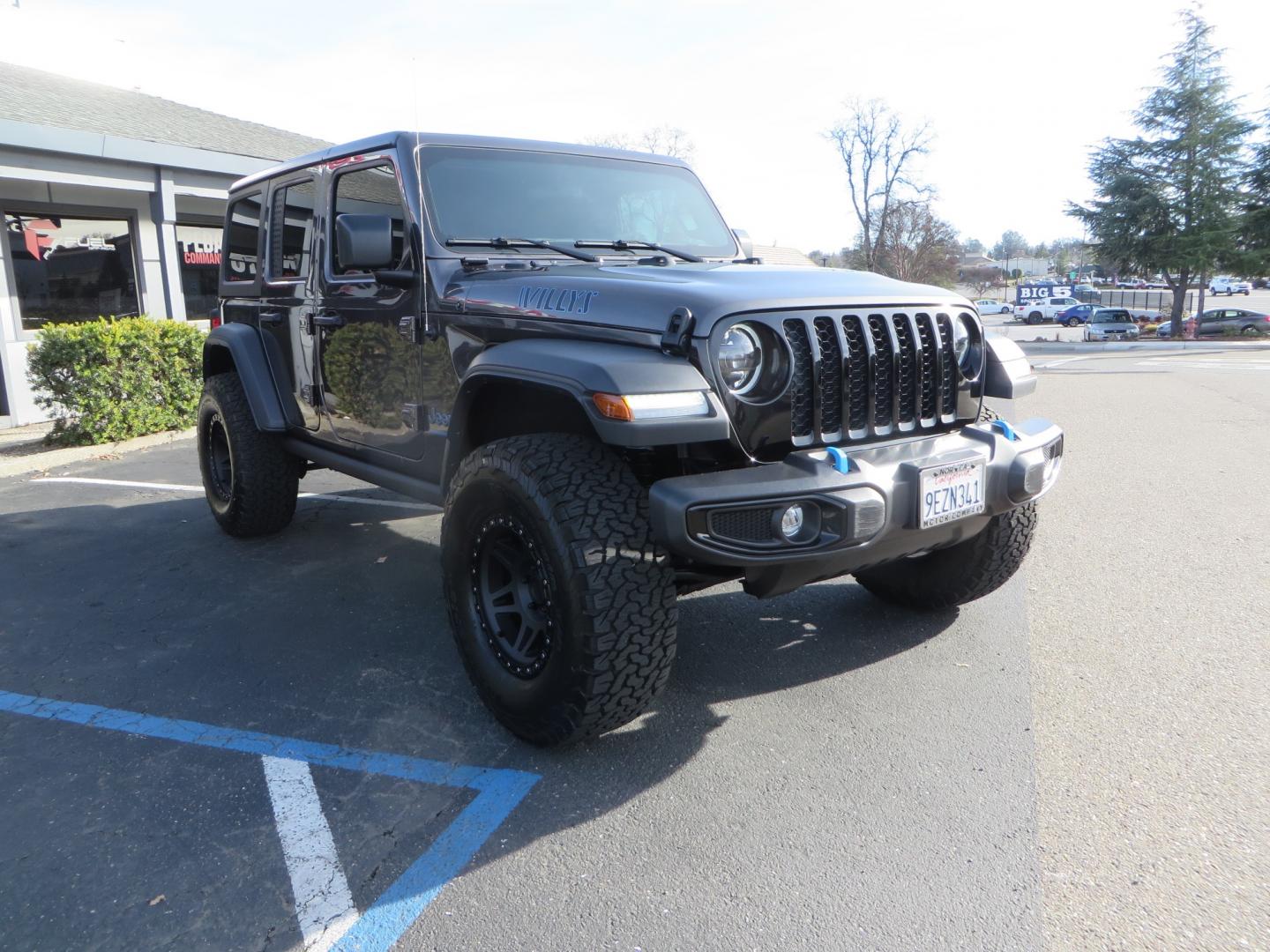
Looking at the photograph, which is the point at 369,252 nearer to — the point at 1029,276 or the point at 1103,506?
the point at 1103,506

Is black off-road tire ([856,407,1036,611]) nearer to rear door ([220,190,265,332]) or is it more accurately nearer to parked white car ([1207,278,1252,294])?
rear door ([220,190,265,332])

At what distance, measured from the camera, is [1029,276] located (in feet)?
387

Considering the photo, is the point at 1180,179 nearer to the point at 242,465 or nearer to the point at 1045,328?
the point at 1045,328

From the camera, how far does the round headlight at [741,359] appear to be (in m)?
2.74

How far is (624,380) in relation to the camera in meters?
2.53

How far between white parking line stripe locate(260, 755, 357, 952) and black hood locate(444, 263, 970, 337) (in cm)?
164

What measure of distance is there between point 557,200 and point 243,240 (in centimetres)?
243

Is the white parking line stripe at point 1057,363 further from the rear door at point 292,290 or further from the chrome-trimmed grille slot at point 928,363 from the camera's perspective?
the chrome-trimmed grille slot at point 928,363

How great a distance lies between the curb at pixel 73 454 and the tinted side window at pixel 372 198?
5.41 metres

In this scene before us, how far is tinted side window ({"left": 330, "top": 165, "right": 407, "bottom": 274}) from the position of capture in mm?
3732

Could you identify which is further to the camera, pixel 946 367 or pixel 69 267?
pixel 69 267

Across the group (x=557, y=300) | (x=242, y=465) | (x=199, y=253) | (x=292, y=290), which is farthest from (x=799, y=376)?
(x=199, y=253)

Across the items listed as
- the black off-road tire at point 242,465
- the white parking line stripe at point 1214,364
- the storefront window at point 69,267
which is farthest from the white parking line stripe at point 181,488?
the white parking line stripe at point 1214,364

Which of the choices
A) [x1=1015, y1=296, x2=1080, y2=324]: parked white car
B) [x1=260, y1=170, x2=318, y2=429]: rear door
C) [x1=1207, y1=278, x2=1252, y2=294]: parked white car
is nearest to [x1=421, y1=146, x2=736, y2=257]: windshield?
[x1=260, y1=170, x2=318, y2=429]: rear door
